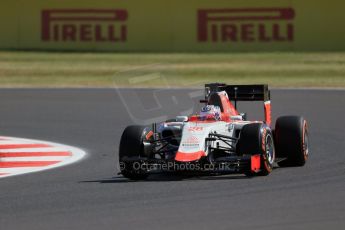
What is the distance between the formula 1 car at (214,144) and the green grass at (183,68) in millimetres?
11316

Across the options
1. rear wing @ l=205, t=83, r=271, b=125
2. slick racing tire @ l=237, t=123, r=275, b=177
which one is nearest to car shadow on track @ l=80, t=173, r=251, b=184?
slick racing tire @ l=237, t=123, r=275, b=177

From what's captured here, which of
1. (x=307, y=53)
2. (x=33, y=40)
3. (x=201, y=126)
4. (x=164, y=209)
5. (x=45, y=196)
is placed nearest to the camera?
(x=164, y=209)

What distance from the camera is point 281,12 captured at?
26047 millimetres

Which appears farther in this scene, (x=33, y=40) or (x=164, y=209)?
(x=33, y=40)

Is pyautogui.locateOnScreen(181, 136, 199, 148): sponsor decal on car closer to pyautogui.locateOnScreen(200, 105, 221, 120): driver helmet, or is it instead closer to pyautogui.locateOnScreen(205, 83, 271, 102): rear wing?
pyautogui.locateOnScreen(200, 105, 221, 120): driver helmet

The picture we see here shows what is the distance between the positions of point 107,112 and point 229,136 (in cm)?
812

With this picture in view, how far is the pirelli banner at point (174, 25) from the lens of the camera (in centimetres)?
2602

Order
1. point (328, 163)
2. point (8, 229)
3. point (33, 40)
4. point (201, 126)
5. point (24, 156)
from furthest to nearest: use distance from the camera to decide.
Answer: point (33, 40) < point (24, 156) < point (328, 163) < point (201, 126) < point (8, 229)

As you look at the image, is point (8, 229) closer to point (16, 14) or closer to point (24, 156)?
point (24, 156)

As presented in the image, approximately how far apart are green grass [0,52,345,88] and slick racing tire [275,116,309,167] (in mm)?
11283

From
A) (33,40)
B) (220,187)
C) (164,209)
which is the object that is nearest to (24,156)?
(220,187)

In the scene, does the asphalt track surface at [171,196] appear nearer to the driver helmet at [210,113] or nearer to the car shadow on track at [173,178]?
the car shadow on track at [173,178]

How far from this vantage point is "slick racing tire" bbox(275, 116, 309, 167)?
38.6ft

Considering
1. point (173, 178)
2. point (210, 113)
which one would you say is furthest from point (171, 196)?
point (210, 113)
